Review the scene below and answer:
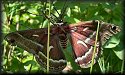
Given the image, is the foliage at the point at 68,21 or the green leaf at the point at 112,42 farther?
the foliage at the point at 68,21

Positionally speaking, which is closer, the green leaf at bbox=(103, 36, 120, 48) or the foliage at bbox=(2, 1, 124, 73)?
the green leaf at bbox=(103, 36, 120, 48)

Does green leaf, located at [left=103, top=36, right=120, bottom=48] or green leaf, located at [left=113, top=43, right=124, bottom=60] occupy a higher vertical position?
green leaf, located at [left=103, top=36, right=120, bottom=48]

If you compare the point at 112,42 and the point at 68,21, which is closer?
the point at 112,42

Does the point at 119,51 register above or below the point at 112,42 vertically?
below

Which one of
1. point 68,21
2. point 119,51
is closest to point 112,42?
point 119,51

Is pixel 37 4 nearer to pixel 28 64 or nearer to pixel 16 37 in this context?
pixel 28 64

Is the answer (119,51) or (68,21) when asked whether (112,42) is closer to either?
(119,51)

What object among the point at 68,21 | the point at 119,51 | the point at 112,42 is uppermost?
the point at 68,21

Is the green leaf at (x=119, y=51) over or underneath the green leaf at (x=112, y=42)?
underneath
